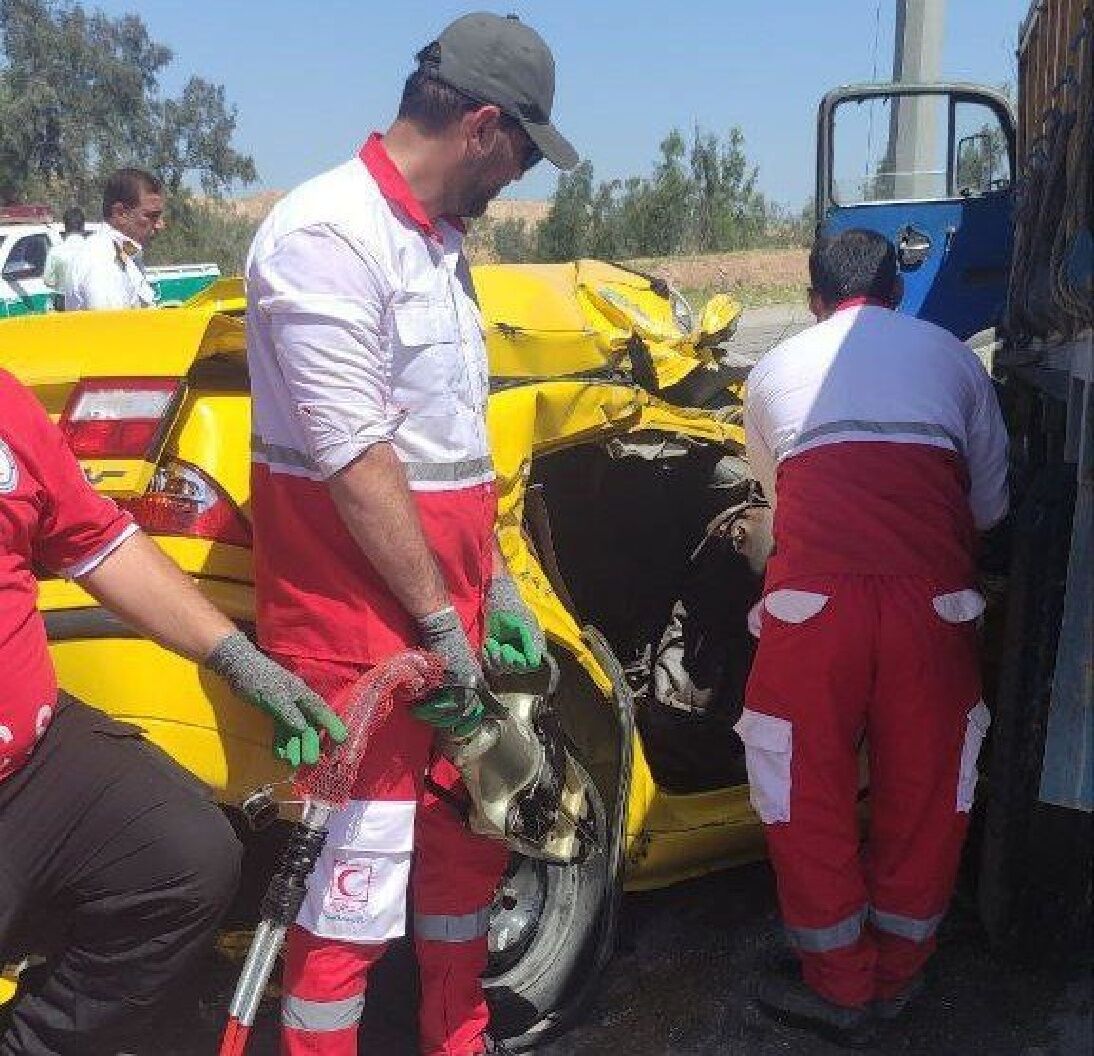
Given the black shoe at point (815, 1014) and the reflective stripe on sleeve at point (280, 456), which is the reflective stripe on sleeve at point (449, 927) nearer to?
the black shoe at point (815, 1014)

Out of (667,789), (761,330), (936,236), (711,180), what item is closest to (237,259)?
(711,180)

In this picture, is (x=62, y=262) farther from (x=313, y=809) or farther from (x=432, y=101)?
(x=313, y=809)

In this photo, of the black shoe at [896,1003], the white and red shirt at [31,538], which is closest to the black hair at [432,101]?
the white and red shirt at [31,538]

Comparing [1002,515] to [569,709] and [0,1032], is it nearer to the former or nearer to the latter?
[569,709]

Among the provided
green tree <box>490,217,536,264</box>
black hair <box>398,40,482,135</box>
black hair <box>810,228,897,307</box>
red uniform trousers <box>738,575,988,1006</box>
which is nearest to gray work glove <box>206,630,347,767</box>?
black hair <box>398,40,482,135</box>

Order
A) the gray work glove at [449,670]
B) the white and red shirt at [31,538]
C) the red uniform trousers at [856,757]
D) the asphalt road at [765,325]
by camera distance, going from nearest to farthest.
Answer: the white and red shirt at [31,538], the gray work glove at [449,670], the red uniform trousers at [856,757], the asphalt road at [765,325]

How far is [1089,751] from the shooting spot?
2061 millimetres

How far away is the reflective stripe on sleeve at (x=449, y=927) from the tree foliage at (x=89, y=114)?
36562mm

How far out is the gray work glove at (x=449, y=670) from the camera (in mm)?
2229

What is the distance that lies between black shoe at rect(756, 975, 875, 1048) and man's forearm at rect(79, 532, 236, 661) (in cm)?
154

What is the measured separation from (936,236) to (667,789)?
128 inches

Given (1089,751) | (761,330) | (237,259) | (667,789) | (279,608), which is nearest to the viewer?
(1089,751)

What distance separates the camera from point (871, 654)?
272 cm

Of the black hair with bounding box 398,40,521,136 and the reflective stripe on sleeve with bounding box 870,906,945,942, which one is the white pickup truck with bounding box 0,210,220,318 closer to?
the black hair with bounding box 398,40,521,136
